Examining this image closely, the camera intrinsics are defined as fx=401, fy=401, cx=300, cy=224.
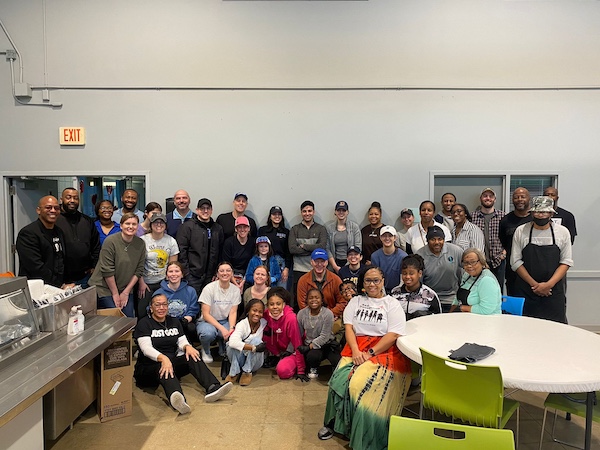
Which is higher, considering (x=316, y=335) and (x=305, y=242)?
(x=305, y=242)

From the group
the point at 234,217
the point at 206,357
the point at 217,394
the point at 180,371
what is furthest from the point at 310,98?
the point at 217,394

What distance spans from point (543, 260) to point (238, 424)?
3153 millimetres

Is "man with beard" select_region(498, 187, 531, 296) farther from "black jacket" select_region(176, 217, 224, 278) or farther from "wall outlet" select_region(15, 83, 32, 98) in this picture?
"wall outlet" select_region(15, 83, 32, 98)

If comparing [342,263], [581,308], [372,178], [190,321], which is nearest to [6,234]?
[190,321]

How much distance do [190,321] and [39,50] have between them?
4.18m

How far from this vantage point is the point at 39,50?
5309 mm

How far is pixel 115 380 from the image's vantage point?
316 cm

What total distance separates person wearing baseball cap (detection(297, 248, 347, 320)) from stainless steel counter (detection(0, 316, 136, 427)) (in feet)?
5.80

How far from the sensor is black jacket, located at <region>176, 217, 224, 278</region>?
460cm

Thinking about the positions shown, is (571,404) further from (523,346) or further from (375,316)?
(375,316)

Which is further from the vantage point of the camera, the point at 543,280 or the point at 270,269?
the point at 270,269

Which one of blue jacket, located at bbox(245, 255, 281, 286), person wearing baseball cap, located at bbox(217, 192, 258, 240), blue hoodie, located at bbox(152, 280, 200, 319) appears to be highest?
person wearing baseball cap, located at bbox(217, 192, 258, 240)

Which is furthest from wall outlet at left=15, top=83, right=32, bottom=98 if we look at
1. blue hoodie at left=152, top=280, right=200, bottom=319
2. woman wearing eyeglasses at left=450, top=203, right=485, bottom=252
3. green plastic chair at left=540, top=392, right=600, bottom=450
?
green plastic chair at left=540, top=392, right=600, bottom=450

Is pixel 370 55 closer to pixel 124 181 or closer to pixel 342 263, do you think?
pixel 342 263
